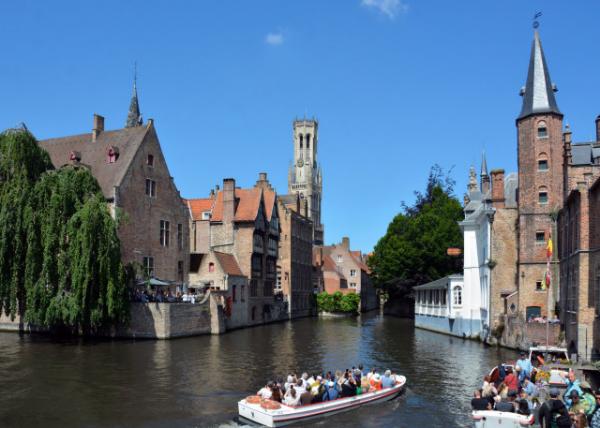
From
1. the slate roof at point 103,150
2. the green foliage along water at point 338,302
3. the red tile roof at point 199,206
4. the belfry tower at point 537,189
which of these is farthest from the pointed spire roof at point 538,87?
the green foliage along water at point 338,302

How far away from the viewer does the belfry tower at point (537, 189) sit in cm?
3931

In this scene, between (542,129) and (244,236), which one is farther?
(244,236)

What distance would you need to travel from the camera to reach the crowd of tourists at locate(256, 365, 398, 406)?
19844 mm

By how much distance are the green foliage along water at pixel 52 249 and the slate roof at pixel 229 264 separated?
49.3 feet

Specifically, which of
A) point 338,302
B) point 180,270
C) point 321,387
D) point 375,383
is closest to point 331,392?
point 321,387

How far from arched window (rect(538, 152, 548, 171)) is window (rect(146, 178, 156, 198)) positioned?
28.8 metres

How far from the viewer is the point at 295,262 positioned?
246 feet

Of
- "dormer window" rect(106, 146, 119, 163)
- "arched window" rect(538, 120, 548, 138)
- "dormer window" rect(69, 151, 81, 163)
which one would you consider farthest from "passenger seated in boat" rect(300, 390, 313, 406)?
"dormer window" rect(69, 151, 81, 163)

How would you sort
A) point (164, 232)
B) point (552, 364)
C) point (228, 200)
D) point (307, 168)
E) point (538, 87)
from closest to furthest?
point (552, 364) → point (538, 87) → point (164, 232) → point (228, 200) → point (307, 168)

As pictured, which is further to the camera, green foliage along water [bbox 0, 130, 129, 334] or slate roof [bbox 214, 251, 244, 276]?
slate roof [bbox 214, 251, 244, 276]

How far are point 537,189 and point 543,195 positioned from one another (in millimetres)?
542

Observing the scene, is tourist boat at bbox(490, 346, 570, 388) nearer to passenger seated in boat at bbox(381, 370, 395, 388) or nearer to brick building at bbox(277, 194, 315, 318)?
passenger seated in boat at bbox(381, 370, 395, 388)

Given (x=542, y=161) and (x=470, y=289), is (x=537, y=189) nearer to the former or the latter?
(x=542, y=161)

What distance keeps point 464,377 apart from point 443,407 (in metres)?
6.59
